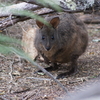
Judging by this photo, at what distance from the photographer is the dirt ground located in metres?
2.80

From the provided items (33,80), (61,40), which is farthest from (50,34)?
(33,80)

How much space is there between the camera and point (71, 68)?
12.7 feet

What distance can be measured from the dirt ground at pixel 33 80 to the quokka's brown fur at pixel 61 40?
0.35m

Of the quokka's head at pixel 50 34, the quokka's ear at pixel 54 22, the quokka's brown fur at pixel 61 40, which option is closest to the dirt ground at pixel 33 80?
the quokka's brown fur at pixel 61 40

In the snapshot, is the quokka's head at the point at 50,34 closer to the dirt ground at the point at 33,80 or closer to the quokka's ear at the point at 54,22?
the quokka's ear at the point at 54,22

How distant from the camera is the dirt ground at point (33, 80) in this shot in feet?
9.18

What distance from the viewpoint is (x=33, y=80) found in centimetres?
340

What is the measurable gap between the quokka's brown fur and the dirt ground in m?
0.35

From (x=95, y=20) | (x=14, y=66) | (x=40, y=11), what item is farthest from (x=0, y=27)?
(x=95, y=20)

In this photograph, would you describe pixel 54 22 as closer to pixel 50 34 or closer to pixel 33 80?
pixel 50 34

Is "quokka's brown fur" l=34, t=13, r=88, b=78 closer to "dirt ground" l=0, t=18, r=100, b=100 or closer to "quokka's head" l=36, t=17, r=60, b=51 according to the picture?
"quokka's head" l=36, t=17, r=60, b=51

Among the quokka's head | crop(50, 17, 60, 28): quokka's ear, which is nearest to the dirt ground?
the quokka's head

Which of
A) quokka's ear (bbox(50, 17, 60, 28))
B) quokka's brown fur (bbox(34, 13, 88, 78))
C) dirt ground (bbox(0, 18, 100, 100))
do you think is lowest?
dirt ground (bbox(0, 18, 100, 100))

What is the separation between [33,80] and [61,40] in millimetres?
895
